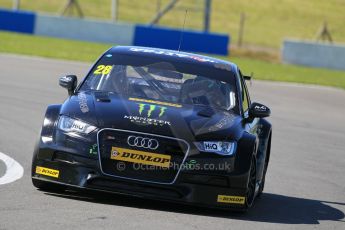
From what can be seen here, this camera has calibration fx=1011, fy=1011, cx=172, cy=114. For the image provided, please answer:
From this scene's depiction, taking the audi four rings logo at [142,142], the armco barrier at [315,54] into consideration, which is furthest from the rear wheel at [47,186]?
the armco barrier at [315,54]

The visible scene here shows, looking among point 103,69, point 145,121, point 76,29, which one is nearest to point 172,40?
point 76,29

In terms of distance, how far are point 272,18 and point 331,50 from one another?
2074cm

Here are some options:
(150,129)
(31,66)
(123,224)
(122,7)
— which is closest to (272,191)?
(150,129)

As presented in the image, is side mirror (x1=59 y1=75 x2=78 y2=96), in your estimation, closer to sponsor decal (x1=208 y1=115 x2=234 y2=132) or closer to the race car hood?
the race car hood

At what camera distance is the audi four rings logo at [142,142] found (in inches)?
325

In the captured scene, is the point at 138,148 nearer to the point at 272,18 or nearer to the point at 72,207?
the point at 72,207

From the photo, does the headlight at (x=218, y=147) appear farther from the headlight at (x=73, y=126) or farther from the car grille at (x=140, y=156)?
the headlight at (x=73, y=126)

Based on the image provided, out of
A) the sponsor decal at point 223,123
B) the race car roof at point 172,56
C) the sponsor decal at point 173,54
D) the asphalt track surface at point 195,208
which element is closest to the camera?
the asphalt track surface at point 195,208

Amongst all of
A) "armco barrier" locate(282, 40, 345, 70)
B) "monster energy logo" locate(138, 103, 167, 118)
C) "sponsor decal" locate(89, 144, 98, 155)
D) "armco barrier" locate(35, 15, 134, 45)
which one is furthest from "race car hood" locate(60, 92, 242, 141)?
"armco barrier" locate(282, 40, 345, 70)

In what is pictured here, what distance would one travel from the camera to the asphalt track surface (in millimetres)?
7664

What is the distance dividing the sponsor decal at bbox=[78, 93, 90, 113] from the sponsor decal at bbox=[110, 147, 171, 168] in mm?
Result: 566

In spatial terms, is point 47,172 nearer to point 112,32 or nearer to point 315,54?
point 112,32

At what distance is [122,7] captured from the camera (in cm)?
5453

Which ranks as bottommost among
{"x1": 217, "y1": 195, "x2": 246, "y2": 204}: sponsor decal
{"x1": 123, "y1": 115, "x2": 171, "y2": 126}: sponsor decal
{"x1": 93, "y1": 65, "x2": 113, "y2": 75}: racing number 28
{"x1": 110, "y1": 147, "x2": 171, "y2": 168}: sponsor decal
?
{"x1": 217, "y1": 195, "x2": 246, "y2": 204}: sponsor decal
